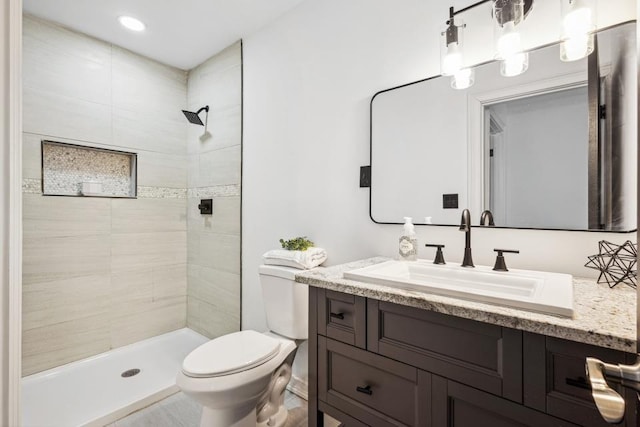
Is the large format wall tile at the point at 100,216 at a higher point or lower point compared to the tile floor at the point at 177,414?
higher

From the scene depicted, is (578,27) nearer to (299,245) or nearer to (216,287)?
(299,245)

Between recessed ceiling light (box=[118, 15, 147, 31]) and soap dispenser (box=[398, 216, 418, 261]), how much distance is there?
2292 mm

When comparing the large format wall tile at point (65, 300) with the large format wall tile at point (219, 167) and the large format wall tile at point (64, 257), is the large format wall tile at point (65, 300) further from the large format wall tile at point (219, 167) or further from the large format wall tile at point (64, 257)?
the large format wall tile at point (219, 167)

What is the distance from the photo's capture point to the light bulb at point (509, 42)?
117 cm

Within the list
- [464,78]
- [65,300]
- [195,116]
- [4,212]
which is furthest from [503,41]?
[65,300]

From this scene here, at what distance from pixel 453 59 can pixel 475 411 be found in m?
1.29

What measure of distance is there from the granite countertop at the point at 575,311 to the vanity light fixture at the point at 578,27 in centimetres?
80

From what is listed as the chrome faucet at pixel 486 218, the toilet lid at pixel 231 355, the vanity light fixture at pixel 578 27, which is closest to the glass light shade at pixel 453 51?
the vanity light fixture at pixel 578 27

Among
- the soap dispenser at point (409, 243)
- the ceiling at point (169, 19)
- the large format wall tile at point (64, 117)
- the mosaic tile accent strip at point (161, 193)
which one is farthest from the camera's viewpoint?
the mosaic tile accent strip at point (161, 193)

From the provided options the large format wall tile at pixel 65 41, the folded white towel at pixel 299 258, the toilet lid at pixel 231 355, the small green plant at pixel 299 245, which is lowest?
the toilet lid at pixel 231 355

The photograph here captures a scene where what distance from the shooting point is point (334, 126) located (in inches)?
71.9

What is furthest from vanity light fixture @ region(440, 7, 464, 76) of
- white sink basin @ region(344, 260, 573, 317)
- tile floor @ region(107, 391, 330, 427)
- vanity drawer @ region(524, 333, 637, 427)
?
tile floor @ region(107, 391, 330, 427)

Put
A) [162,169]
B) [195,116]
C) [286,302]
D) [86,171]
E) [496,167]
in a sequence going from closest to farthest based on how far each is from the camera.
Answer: [496,167], [286,302], [86,171], [195,116], [162,169]

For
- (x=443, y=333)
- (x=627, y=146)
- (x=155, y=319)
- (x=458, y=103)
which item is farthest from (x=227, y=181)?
(x=627, y=146)
